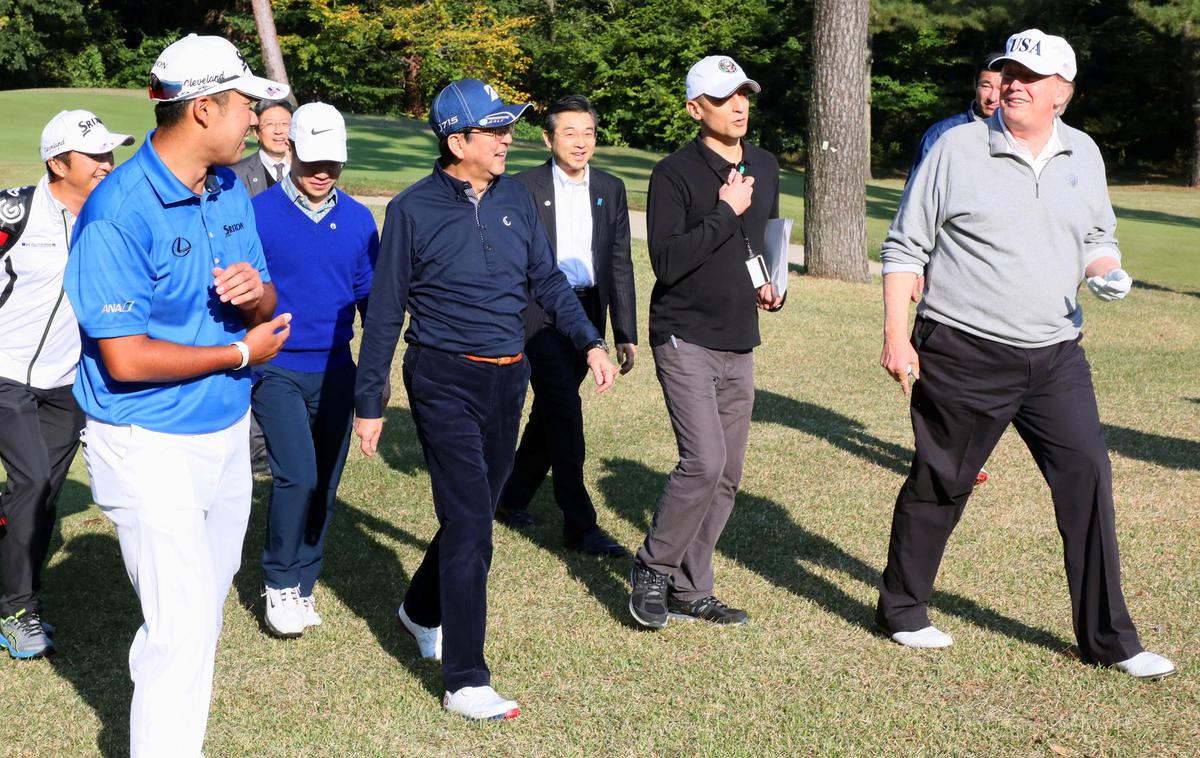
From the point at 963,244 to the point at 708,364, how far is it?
3.80 feet

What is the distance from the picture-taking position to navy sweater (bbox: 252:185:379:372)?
17.4 ft

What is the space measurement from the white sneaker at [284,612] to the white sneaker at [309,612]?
5 centimetres

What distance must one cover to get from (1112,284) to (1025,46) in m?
0.93

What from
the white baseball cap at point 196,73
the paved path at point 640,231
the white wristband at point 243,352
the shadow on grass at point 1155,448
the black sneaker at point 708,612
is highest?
the white baseball cap at point 196,73

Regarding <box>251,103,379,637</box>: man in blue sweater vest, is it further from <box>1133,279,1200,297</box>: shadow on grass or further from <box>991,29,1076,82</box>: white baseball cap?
<box>1133,279,1200,297</box>: shadow on grass

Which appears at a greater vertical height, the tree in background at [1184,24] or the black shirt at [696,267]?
the black shirt at [696,267]

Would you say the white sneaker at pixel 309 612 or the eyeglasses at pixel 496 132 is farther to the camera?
the white sneaker at pixel 309 612

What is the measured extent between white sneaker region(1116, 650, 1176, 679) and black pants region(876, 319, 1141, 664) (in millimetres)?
32

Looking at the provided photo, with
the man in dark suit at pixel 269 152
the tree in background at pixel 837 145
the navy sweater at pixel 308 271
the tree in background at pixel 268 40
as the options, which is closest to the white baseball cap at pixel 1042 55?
the navy sweater at pixel 308 271

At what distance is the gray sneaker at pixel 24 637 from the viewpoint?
5109 mm

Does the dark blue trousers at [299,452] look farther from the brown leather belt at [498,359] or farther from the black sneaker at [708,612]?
the black sneaker at [708,612]

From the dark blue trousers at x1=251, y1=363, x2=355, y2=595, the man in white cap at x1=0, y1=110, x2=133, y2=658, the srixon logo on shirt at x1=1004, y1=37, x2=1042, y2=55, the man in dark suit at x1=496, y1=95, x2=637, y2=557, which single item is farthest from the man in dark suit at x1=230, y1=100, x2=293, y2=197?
the srixon logo on shirt at x1=1004, y1=37, x2=1042, y2=55

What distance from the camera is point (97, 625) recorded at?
549 cm

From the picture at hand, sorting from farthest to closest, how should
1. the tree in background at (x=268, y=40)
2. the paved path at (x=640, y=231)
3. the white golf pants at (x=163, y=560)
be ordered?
the tree in background at (x=268, y=40) < the paved path at (x=640, y=231) < the white golf pants at (x=163, y=560)
